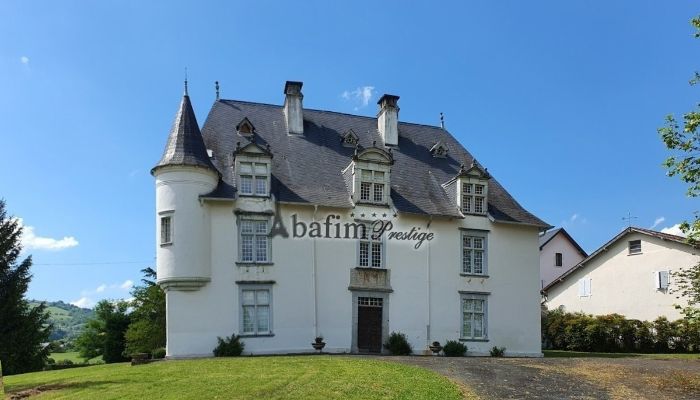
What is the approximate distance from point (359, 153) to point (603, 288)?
1951 cm

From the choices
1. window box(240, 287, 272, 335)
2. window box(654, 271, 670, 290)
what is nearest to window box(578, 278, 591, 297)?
window box(654, 271, 670, 290)

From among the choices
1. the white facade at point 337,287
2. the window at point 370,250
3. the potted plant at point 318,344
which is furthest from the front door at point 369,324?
the potted plant at point 318,344

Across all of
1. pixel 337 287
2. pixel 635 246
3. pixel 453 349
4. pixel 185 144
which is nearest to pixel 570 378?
pixel 453 349

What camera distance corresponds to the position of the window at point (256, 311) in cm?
2527

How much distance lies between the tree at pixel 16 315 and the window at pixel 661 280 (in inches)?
1426

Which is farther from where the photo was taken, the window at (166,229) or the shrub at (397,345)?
the shrub at (397,345)

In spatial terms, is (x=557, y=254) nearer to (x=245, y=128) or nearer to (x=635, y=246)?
(x=635, y=246)

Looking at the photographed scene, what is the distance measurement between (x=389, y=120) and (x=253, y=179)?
9.29 metres

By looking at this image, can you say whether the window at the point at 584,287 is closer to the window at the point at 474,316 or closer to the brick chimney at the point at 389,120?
the window at the point at 474,316

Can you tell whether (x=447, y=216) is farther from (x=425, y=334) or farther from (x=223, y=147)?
(x=223, y=147)

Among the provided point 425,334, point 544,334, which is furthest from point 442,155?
point 544,334

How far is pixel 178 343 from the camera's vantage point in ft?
79.2

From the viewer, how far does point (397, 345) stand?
1038 inches

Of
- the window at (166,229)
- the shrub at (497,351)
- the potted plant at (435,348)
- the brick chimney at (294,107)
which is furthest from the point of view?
the brick chimney at (294,107)
